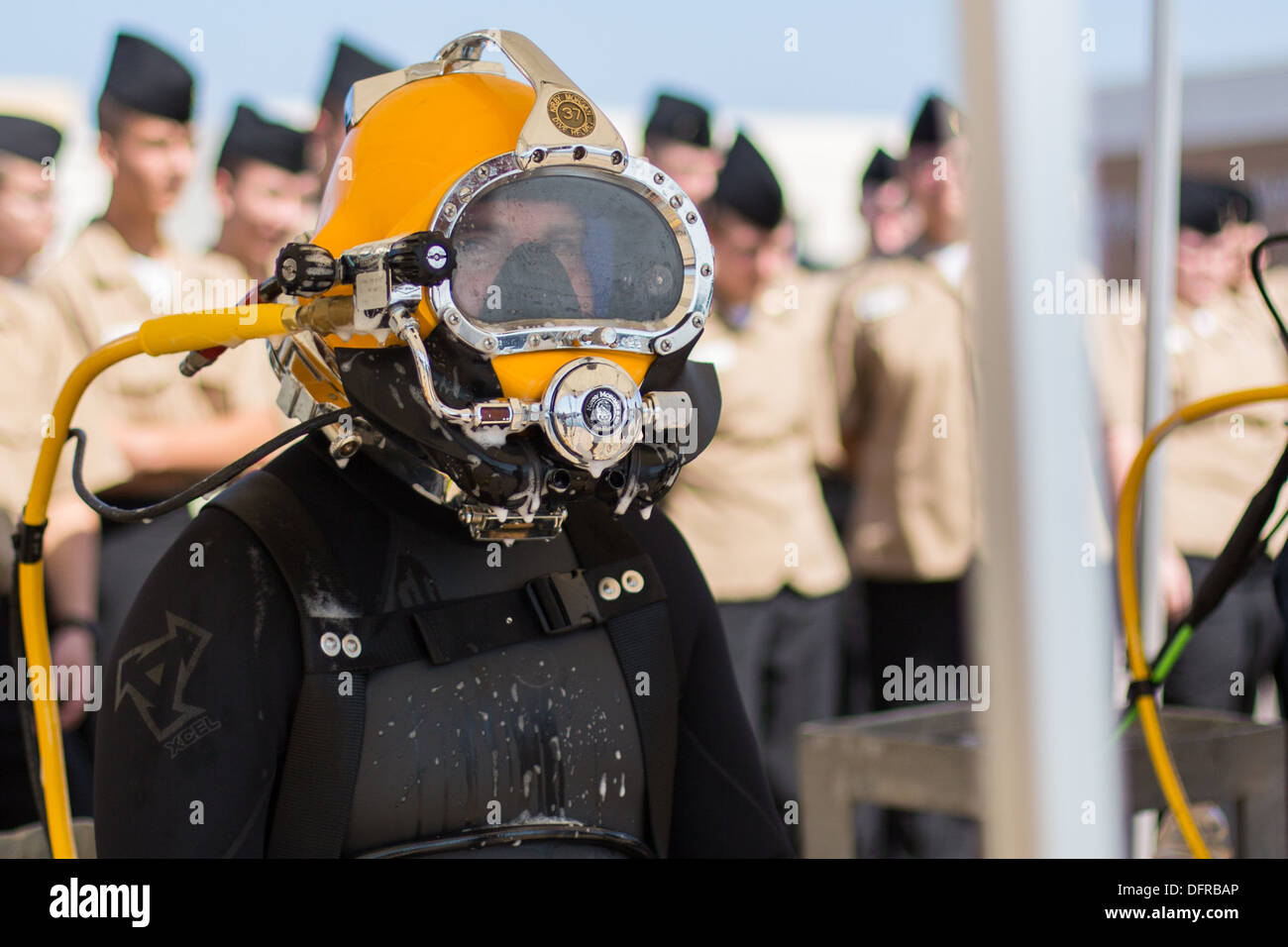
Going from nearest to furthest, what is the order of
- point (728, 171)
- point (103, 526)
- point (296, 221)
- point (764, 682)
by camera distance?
point (103, 526) → point (296, 221) → point (764, 682) → point (728, 171)

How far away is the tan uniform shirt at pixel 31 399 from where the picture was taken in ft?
7.34

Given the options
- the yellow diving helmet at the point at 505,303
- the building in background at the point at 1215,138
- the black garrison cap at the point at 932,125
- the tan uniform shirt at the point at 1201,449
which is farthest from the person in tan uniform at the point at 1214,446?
the yellow diving helmet at the point at 505,303

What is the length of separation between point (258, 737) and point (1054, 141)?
0.71 metres

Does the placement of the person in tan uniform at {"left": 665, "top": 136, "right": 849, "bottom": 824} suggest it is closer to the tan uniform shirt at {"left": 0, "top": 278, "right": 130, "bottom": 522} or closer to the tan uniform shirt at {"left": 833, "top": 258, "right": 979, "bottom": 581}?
the tan uniform shirt at {"left": 833, "top": 258, "right": 979, "bottom": 581}

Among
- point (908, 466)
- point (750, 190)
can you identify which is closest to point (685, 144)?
point (750, 190)

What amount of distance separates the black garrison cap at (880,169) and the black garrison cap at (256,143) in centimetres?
242

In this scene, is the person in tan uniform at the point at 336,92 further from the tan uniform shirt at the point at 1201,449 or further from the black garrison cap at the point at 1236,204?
the black garrison cap at the point at 1236,204

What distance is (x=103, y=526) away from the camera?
2.35m

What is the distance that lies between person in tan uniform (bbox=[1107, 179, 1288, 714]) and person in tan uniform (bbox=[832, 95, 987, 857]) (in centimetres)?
37

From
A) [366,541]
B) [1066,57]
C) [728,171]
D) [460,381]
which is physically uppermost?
[728,171]

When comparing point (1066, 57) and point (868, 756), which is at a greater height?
point (1066, 57)

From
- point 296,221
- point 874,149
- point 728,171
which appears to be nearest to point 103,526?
point 296,221

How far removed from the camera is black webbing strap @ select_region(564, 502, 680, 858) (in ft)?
4.05
